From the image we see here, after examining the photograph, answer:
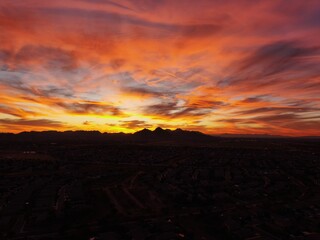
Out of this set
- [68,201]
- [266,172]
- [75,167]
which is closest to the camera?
[68,201]

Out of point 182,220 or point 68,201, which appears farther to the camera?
point 68,201

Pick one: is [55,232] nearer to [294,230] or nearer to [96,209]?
[96,209]

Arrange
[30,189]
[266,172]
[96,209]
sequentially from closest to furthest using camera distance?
[96,209]
[30,189]
[266,172]

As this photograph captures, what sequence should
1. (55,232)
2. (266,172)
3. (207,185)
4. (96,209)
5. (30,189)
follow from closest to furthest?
(55,232), (96,209), (30,189), (207,185), (266,172)

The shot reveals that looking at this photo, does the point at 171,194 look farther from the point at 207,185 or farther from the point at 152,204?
the point at 207,185

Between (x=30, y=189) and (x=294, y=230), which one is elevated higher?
(x=30, y=189)

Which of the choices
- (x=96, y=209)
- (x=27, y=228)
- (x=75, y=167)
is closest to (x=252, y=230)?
(x=96, y=209)

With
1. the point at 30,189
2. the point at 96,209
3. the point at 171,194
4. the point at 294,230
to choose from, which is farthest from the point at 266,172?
the point at 30,189

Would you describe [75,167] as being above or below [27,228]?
above

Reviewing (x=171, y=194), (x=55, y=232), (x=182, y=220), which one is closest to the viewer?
(x=55, y=232)
